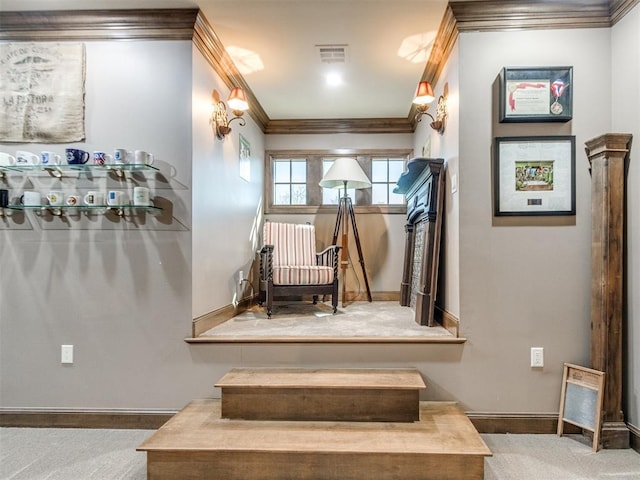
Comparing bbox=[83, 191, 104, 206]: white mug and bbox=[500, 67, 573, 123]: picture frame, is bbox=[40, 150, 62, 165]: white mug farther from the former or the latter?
bbox=[500, 67, 573, 123]: picture frame

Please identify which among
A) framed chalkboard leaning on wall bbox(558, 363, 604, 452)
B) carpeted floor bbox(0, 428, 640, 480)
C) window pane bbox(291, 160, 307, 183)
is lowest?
carpeted floor bbox(0, 428, 640, 480)

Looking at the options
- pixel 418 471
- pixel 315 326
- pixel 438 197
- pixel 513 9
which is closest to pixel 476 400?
pixel 418 471

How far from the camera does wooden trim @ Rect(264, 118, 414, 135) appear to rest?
14.9 feet

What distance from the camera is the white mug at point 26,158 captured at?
7.90ft

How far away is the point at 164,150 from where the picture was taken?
8.17 ft

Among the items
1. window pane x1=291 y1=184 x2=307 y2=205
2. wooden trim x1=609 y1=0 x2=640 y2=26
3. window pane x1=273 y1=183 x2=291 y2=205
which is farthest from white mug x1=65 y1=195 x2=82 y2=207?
wooden trim x1=609 y1=0 x2=640 y2=26

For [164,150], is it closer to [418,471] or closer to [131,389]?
[131,389]

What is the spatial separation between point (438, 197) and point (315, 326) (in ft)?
4.44

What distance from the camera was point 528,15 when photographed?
238 cm

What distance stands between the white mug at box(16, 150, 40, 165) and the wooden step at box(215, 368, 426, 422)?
1.91 metres

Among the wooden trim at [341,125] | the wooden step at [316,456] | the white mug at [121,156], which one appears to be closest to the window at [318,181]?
the wooden trim at [341,125]

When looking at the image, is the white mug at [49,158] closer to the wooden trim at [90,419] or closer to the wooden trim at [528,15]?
the wooden trim at [90,419]

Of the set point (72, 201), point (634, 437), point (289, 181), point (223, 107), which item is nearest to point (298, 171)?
point (289, 181)

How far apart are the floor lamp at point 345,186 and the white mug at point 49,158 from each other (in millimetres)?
2377
